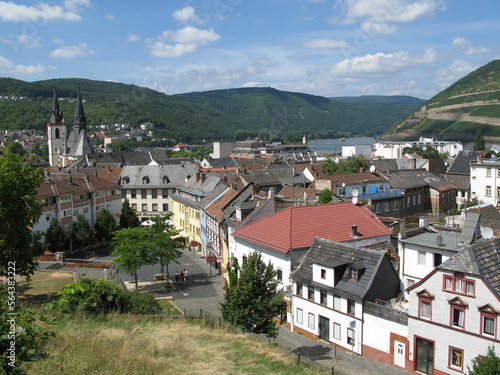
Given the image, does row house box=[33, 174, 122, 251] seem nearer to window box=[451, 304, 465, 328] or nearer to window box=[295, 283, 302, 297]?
window box=[295, 283, 302, 297]

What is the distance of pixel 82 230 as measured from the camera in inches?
2201

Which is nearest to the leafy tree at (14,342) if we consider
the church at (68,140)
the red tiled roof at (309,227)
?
the red tiled roof at (309,227)

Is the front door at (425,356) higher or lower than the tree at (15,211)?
lower

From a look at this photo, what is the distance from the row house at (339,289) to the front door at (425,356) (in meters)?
2.30

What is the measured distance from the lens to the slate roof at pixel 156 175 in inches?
2982

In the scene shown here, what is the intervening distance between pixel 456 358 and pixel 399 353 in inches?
115

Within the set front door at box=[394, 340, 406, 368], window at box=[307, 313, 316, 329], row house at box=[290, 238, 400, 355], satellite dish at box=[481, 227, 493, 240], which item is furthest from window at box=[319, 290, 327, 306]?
satellite dish at box=[481, 227, 493, 240]

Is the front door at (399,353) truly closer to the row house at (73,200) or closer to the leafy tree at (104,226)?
the row house at (73,200)

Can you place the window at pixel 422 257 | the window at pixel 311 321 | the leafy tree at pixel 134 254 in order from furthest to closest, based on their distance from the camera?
1. the leafy tree at pixel 134 254
2. the window at pixel 311 321
3. the window at pixel 422 257

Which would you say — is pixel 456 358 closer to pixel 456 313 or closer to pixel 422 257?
pixel 456 313

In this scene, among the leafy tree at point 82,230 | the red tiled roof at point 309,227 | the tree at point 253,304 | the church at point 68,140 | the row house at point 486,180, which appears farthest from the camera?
the church at point 68,140

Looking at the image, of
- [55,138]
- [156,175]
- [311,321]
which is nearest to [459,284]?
[311,321]

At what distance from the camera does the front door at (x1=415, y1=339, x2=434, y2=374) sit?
24.0m

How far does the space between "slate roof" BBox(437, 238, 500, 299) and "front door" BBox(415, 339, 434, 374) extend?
13.4 ft
